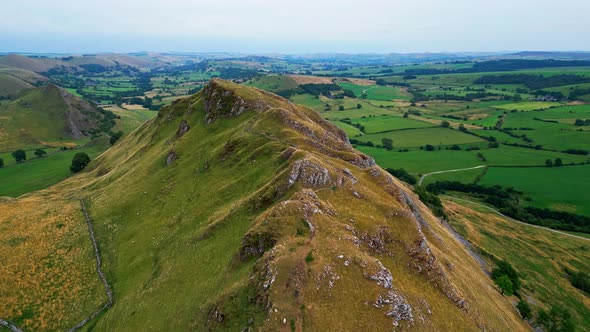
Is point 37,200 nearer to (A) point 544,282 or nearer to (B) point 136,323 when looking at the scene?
(B) point 136,323

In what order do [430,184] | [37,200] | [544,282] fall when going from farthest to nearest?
[430,184]
[37,200]
[544,282]

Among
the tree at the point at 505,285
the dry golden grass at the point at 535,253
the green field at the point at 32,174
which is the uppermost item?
the tree at the point at 505,285

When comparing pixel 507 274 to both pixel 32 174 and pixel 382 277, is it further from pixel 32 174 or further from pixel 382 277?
pixel 32 174

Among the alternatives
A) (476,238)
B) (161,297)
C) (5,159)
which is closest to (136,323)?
(161,297)

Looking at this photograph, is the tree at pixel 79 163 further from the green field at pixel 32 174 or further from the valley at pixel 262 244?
the valley at pixel 262 244

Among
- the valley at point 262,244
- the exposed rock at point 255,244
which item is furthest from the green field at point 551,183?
the exposed rock at point 255,244

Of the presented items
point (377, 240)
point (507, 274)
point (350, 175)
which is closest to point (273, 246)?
point (377, 240)
